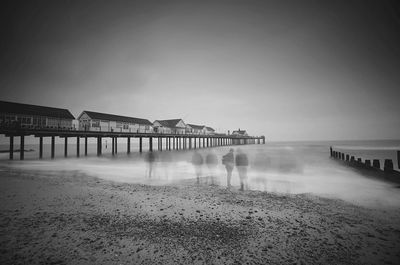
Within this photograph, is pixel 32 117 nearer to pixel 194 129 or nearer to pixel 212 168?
pixel 212 168

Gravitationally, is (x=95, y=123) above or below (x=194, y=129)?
below

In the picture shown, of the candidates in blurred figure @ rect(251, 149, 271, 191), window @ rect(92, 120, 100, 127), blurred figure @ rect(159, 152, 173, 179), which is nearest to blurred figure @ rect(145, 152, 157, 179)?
blurred figure @ rect(159, 152, 173, 179)

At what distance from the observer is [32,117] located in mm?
27391

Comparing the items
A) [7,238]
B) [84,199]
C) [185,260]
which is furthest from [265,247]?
[84,199]

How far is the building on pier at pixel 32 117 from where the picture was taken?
2475cm

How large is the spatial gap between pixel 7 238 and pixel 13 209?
256 centimetres

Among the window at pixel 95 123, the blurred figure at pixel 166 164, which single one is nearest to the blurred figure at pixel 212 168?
the blurred figure at pixel 166 164

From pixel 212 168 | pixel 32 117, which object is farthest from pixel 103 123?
pixel 212 168

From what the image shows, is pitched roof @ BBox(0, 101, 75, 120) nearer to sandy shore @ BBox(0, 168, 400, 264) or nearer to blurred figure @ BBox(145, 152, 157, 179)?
blurred figure @ BBox(145, 152, 157, 179)

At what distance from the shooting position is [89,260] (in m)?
3.68

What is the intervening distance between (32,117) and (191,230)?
3451cm

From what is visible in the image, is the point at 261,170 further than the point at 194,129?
No

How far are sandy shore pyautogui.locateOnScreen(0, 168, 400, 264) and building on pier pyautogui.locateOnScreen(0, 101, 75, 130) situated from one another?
76.5ft

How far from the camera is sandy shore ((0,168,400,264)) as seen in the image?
3.83 metres
